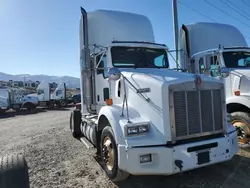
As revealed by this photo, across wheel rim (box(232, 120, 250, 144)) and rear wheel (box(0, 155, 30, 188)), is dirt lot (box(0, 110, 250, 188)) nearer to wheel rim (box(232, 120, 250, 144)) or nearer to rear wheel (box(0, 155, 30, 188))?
wheel rim (box(232, 120, 250, 144))

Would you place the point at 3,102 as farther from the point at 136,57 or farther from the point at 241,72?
the point at 241,72

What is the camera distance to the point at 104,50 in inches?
226

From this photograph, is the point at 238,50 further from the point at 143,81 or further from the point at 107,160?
the point at 107,160

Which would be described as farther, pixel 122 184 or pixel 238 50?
pixel 238 50

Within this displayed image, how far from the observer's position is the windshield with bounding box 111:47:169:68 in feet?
18.4

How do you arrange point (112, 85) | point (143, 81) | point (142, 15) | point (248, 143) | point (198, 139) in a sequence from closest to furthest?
point (198, 139)
point (143, 81)
point (112, 85)
point (248, 143)
point (142, 15)

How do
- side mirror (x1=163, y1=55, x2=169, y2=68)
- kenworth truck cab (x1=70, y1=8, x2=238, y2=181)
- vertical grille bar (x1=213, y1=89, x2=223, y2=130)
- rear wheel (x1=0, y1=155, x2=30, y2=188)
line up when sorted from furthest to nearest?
1. side mirror (x1=163, y1=55, x2=169, y2=68)
2. vertical grille bar (x1=213, y1=89, x2=223, y2=130)
3. kenworth truck cab (x1=70, y1=8, x2=238, y2=181)
4. rear wheel (x1=0, y1=155, x2=30, y2=188)

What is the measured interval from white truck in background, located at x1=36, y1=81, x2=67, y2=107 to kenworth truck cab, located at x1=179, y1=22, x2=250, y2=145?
83.8 ft

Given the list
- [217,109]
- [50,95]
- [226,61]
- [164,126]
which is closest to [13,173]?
[164,126]

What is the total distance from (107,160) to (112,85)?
70.5 inches

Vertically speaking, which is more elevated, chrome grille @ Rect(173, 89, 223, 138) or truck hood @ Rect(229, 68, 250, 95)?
truck hood @ Rect(229, 68, 250, 95)

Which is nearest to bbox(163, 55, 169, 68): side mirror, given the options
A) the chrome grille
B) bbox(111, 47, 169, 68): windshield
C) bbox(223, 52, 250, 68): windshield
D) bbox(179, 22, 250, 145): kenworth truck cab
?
bbox(111, 47, 169, 68): windshield

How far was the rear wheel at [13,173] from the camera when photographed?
3.14m

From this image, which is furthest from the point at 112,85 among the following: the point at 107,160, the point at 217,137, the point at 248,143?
the point at 248,143
